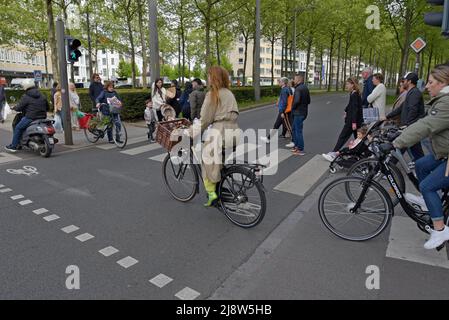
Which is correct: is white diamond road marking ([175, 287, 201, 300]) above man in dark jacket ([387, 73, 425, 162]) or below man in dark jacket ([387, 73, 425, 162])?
below

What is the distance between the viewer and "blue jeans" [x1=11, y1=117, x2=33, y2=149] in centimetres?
799

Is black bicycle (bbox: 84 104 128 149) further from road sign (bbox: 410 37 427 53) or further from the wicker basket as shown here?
road sign (bbox: 410 37 427 53)

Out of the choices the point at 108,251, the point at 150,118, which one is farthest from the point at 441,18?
the point at 150,118

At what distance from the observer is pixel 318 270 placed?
10.6 feet

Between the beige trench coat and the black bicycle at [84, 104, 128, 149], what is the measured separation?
17.3 feet

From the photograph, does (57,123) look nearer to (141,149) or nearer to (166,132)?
(141,149)

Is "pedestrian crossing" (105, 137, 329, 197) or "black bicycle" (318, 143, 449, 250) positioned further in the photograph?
"pedestrian crossing" (105, 137, 329, 197)

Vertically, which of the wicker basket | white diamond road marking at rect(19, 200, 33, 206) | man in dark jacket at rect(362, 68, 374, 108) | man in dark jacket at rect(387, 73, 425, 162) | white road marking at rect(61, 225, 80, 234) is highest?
man in dark jacket at rect(362, 68, 374, 108)

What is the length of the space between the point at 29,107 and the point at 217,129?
6.04 meters

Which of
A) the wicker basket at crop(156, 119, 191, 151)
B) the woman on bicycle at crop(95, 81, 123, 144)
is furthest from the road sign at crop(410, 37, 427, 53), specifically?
the wicker basket at crop(156, 119, 191, 151)

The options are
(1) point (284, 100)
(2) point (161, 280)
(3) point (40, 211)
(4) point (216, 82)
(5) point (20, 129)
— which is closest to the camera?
(2) point (161, 280)

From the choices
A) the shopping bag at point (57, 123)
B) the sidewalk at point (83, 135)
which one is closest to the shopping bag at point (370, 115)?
the sidewalk at point (83, 135)

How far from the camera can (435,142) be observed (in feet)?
11.1
